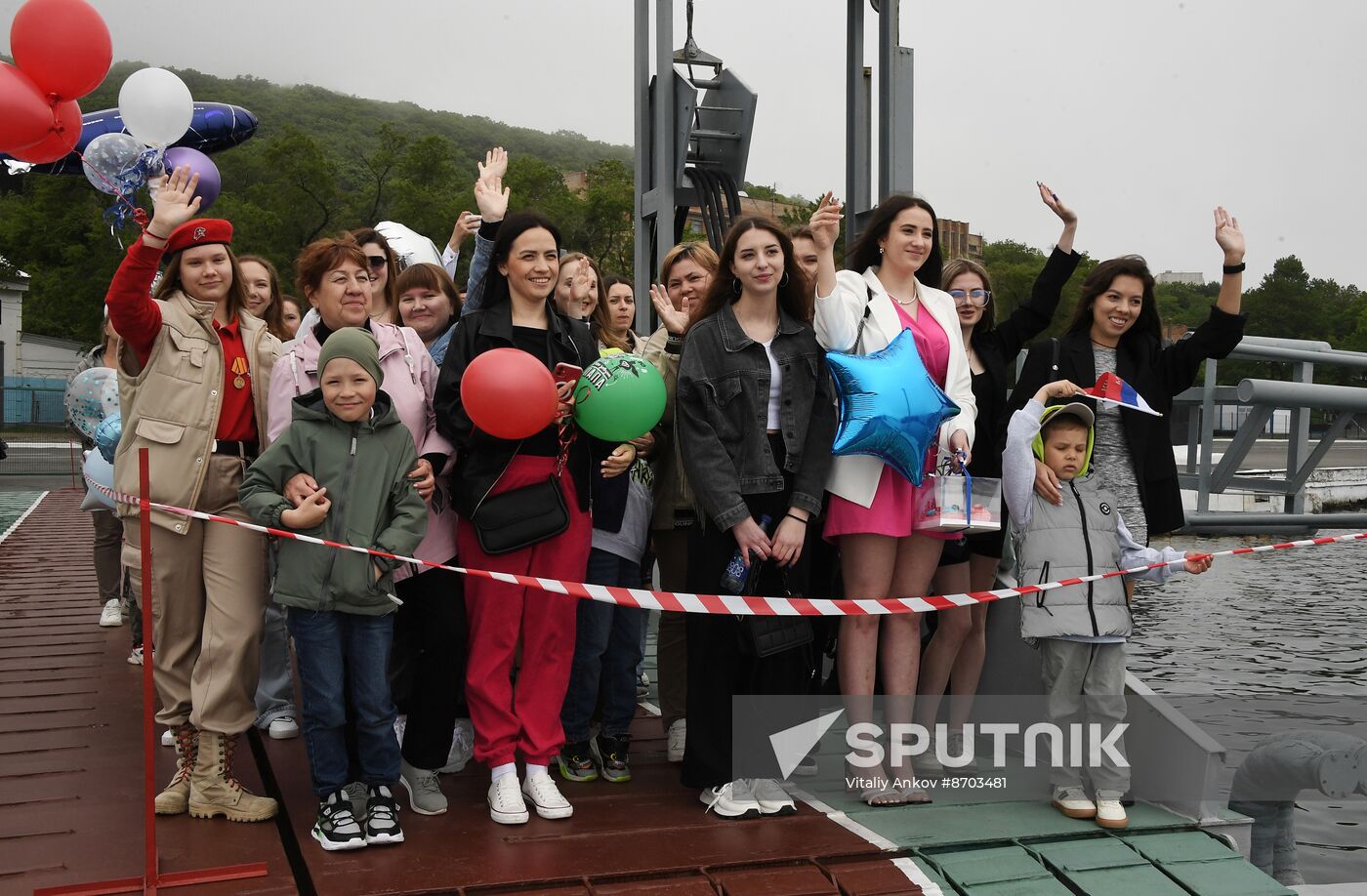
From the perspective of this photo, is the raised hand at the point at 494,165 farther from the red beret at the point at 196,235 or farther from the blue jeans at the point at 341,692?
the blue jeans at the point at 341,692

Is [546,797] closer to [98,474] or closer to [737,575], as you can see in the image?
[737,575]

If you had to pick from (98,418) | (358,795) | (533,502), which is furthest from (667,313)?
(98,418)

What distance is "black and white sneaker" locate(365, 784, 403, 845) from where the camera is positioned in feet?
11.4

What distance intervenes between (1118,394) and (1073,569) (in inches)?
27.2

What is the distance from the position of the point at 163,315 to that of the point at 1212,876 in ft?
12.6

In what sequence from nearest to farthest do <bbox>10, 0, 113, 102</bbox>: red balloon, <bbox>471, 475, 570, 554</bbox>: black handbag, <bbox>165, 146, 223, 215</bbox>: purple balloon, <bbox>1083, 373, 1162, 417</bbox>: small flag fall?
<bbox>471, 475, 570, 554</bbox>: black handbag → <bbox>1083, 373, 1162, 417</bbox>: small flag → <bbox>10, 0, 113, 102</bbox>: red balloon → <bbox>165, 146, 223, 215</bbox>: purple balloon

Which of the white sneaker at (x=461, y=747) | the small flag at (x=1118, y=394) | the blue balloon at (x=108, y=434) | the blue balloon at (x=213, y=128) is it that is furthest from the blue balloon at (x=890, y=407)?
the blue balloon at (x=213, y=128)

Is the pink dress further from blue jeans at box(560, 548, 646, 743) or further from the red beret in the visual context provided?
the red beret

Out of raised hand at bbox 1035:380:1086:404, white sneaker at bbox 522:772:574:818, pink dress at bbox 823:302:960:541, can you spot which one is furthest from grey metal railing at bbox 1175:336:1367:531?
white sneaker at bbox 522:772:574:818

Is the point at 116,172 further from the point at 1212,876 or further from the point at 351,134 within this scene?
the point at 351,134

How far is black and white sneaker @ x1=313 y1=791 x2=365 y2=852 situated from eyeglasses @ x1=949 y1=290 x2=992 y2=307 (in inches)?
113

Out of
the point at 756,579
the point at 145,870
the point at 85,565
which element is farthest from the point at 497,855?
the point at 85,565

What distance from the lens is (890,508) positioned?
3.95 m

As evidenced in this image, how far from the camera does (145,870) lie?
3.19 metres
